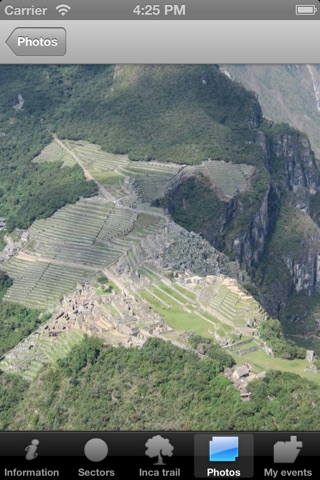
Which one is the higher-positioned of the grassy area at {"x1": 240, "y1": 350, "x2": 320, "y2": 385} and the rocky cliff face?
the grassy area at {"x1": 240, "y1": 350, "x2": 320, "y2": 385}

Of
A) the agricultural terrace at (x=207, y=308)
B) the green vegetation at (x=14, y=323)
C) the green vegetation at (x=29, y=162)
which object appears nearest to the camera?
the agricultural terrace at (x=207, y=308)

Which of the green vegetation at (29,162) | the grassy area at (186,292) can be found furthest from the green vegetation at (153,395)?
the green vegetation at (29,162)

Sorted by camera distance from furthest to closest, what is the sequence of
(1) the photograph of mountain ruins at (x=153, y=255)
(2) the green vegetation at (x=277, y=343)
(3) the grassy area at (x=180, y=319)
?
(3) the grassy area at (x=180, y=319) → (2) the green vegetation at (x=277, y=343) → (1) the photograph of mountain ruins at (x=153, y=255)

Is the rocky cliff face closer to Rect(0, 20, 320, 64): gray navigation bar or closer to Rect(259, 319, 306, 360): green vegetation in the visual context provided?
Rect(259, 319, 306, 360): green vegetation

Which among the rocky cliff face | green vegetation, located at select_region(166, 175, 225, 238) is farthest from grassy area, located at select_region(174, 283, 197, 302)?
green vegetation, located at select_region(166, 175, 225, 238)

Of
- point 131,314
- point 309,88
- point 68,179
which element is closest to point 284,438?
point 131,314

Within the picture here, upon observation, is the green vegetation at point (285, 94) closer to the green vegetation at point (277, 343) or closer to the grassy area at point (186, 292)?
the grassy area at point (186, 292)

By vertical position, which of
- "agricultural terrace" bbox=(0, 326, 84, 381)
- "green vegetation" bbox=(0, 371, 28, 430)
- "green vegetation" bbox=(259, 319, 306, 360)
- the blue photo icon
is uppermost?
the blue photo icon
